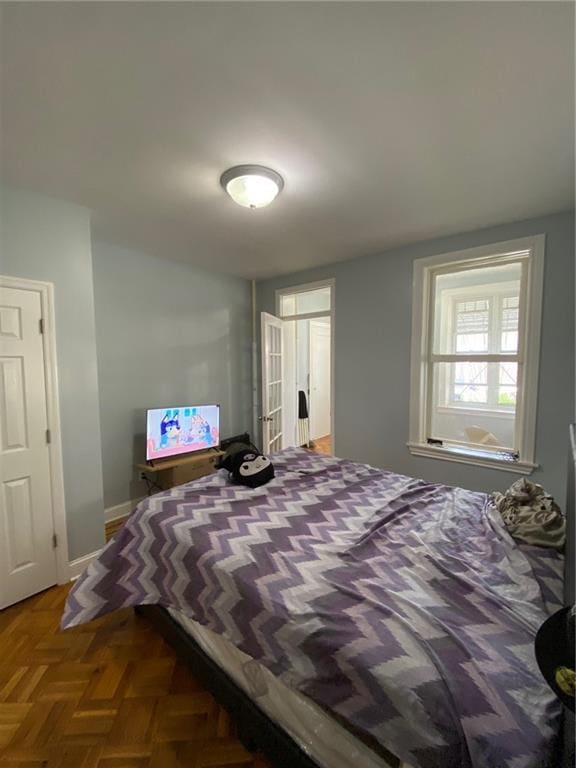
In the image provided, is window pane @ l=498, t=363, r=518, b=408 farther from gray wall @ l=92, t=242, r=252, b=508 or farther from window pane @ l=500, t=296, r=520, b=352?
gray wall @ l=92, t=242, r=252, b=508

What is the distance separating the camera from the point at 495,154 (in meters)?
1.68

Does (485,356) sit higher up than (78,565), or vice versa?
(485,356)

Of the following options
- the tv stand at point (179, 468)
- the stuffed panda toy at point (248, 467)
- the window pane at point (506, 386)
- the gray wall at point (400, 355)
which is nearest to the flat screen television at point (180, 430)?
the tv stand at point (179, 468)

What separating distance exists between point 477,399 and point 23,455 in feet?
14.9

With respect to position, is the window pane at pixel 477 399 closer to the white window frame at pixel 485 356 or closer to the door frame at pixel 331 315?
the white window frame at pixel 485 356

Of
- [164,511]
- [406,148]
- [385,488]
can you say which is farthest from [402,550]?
[406,148]

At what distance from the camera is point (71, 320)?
7.11ft

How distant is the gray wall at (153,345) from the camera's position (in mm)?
2977

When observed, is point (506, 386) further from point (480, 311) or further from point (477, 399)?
point (480, 311)

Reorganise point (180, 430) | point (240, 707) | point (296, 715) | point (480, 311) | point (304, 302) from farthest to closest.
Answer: point (304, 302), point (480, 311), point (180, 430), point (240, 707), point (296, 715)

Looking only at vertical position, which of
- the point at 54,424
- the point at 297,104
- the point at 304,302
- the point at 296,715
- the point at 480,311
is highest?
the point at 297,104

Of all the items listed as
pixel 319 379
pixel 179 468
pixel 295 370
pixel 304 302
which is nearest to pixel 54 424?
pixel 179 468

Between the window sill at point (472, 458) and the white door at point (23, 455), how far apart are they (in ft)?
9.52

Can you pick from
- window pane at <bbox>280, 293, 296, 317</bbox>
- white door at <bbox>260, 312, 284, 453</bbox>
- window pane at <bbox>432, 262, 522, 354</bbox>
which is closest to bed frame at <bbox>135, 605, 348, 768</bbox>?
white door at <bbox>260, 312, 284, 453</bbox>
